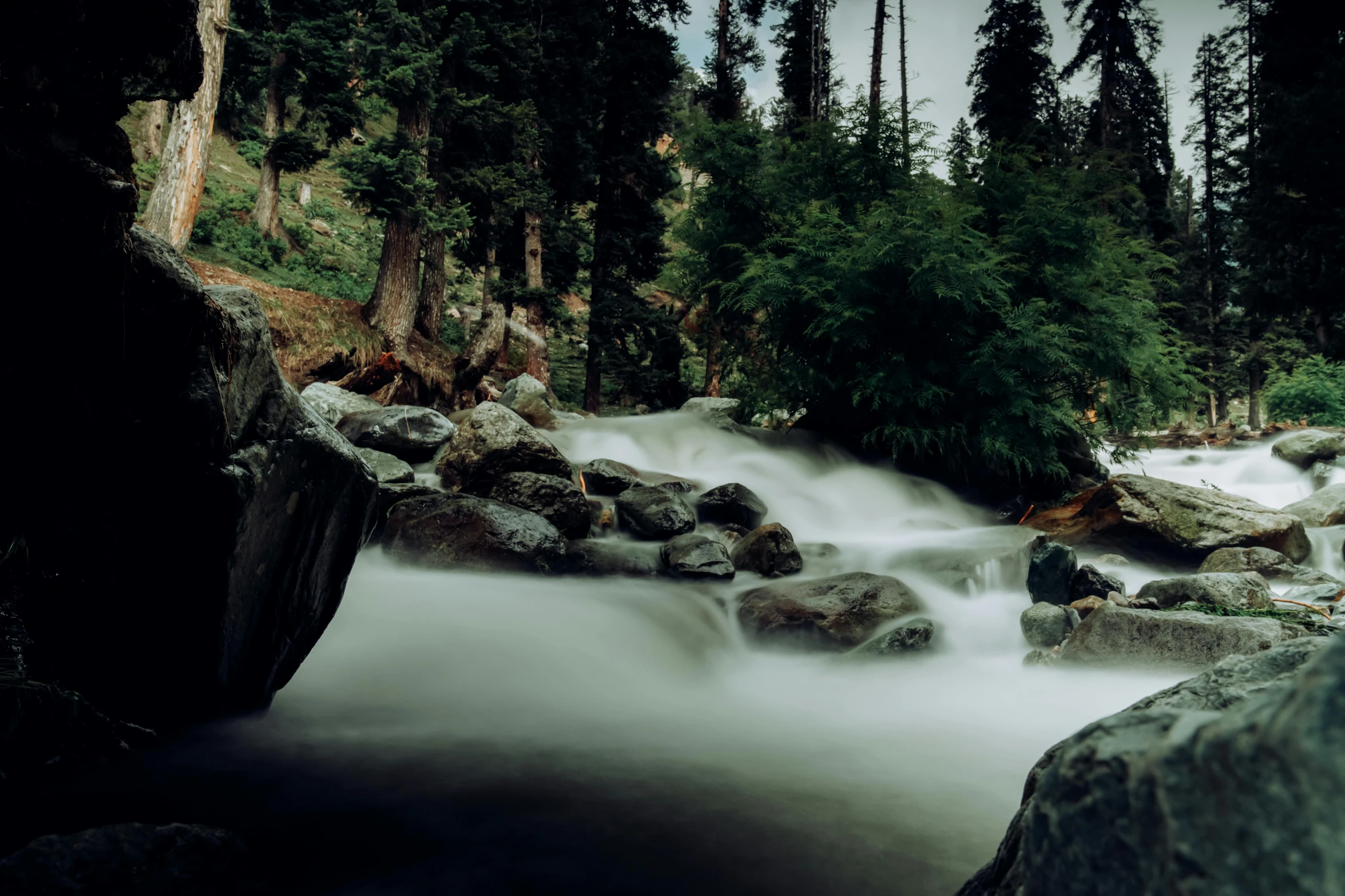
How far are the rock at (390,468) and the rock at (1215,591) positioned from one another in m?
7.12

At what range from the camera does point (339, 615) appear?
200 inches

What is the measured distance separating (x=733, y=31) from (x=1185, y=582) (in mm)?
21119

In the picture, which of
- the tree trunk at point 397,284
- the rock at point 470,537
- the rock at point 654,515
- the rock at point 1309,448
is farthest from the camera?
the rock at point 1309,448

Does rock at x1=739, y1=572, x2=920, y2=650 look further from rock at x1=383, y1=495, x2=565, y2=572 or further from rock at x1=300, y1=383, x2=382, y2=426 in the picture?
rock at x1=300, y1=383, x2=382, y2=426

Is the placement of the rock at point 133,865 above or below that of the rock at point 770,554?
below

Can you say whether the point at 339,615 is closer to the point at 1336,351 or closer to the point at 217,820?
the point at 217,820

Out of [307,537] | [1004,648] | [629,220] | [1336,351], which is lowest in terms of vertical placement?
[1004,648]

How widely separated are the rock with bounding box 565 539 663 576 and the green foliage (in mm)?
20818

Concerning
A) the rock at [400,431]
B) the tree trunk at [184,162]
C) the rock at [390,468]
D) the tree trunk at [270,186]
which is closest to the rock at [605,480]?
the rock at [400,431]

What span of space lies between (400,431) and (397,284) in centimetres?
537

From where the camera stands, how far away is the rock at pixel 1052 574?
644cm

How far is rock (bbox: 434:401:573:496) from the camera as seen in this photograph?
833 cm

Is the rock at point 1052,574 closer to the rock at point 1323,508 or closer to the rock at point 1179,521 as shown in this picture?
the rock at point 1179,521

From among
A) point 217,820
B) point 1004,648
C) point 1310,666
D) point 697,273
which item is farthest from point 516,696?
point 697,273
